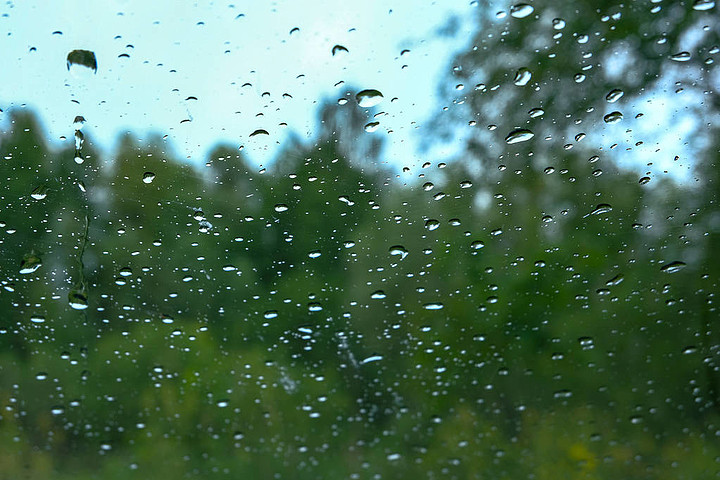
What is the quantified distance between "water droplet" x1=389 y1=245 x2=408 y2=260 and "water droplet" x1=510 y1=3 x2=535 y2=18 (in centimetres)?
73

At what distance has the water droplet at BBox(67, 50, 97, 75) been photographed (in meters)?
1.63

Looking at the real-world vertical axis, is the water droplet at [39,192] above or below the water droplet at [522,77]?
below

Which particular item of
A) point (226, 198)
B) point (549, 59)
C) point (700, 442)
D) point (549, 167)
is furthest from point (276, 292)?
point (700, 442)

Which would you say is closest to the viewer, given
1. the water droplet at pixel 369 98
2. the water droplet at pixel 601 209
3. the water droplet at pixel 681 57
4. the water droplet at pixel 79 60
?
the water droplet at pixel 79 60

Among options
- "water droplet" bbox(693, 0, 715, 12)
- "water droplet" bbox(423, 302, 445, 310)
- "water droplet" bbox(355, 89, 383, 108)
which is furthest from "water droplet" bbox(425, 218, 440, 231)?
"water droplet" bbox(693, 0, 715, 12)

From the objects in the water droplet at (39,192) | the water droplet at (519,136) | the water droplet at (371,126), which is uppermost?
the water droplet at (371,126)

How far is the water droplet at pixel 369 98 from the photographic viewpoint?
1769mm

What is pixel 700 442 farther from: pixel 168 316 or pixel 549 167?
pixel 168 316

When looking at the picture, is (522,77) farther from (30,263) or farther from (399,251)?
(30,263)

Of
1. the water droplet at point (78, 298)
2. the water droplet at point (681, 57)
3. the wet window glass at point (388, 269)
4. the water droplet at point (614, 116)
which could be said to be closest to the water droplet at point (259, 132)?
the wet window glass at point (388, 269)

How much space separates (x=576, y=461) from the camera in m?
1.92

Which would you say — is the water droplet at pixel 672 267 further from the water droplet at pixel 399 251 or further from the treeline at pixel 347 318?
the water droplet at pixel 399 251

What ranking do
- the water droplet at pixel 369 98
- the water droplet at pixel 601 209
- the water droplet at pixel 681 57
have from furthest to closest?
1. the water droplet at pixel 601 209
2. the water droplet at pixel 681 57
3. the water droplet at pixel 369 98

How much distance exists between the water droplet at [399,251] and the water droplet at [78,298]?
2.93 feet
